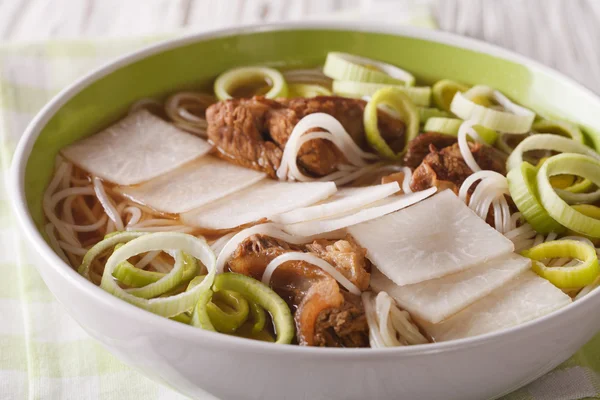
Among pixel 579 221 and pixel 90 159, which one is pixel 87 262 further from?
pixel 579 221

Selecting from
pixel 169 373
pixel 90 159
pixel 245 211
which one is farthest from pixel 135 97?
pixel 169 373

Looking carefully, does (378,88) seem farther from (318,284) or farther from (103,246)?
(103,246)

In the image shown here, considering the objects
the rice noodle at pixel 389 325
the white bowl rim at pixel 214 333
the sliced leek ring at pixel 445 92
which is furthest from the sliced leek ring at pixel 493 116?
the rice noodle at pixel 389 325

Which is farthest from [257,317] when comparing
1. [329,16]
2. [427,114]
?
[329,16]

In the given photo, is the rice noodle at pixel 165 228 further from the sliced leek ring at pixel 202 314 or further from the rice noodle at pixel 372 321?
the rice noodle at pixel 372 321

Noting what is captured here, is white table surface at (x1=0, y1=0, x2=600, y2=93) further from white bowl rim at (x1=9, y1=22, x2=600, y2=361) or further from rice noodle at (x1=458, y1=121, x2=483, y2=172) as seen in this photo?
rice noodle at (x1=458, y1=121, x2=483, y2=172)
